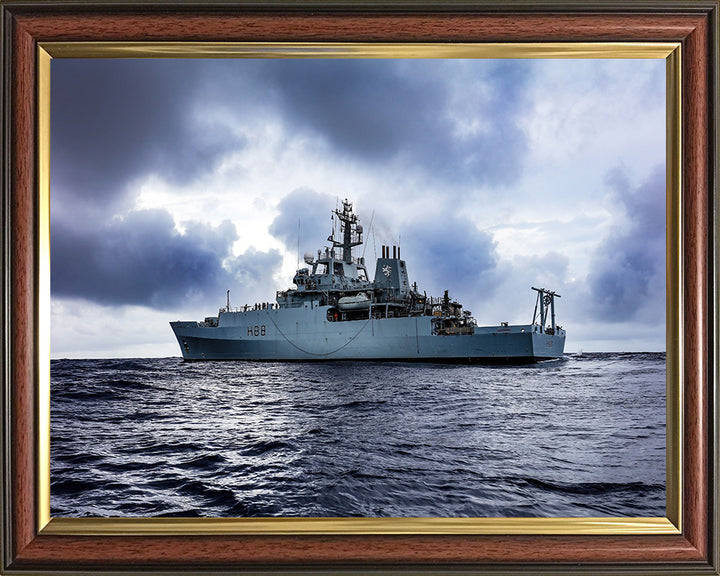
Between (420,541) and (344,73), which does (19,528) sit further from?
(344,73)

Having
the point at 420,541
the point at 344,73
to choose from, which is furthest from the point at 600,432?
the point at 344,73

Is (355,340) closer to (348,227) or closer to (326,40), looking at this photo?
(348,227)

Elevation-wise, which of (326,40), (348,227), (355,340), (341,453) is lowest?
(355,340)

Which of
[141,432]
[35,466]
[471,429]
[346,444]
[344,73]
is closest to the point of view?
[35,466]

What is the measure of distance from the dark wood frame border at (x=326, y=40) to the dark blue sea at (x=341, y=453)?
114mm

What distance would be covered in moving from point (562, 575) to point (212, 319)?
235cm

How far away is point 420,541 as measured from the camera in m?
1.59

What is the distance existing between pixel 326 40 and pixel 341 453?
196cm

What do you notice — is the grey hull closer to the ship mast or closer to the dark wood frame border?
the ship mast

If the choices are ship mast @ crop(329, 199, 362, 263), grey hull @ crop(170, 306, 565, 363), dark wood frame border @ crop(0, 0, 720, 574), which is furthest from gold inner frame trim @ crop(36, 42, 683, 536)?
grey hull @ crop(170, 306, 565, 363)

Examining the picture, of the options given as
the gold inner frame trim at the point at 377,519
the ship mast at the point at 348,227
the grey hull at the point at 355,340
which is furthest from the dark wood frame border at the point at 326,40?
the grey hull at the point at 355,340

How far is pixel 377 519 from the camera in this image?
163 cm

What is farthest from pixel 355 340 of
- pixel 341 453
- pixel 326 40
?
pixel 326 40

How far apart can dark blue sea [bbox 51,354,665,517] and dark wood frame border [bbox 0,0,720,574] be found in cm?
11
